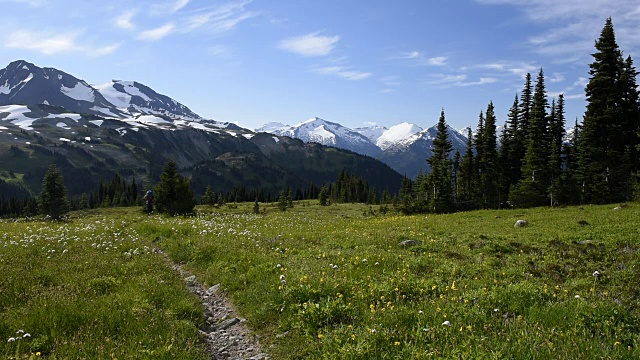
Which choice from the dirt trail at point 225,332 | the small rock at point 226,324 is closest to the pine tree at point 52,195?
the dirt trail at point 225,332

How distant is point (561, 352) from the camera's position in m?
5.79

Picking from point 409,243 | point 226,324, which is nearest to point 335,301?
point 226,324

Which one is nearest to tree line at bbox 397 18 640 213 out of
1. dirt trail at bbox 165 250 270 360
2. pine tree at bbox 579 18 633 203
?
pine tree at bbox 579 18 633 203

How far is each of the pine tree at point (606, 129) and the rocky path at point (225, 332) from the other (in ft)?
152

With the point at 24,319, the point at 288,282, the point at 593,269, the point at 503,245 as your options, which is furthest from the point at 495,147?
the point at 24,319

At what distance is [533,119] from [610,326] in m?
55.8

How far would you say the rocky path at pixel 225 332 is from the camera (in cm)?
753

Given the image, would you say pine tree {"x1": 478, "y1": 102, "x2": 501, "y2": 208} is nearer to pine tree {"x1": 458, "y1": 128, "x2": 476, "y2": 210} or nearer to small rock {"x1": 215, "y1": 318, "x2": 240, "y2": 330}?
pine tree {"x1": 458, "y1": 128, "x2": 476, "y2": 210}

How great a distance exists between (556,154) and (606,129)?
8.49 meters

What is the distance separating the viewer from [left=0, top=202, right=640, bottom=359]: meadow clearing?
645 centimetres

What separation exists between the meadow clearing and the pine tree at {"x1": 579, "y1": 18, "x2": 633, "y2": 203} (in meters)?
31.8

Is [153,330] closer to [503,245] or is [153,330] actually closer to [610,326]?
[610,326]

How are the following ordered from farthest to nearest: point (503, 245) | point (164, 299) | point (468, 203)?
point (468, 203) → point (503, 245) → point (164, 299)

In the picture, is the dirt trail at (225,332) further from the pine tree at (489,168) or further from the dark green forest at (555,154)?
the pine tree at (489,168)
